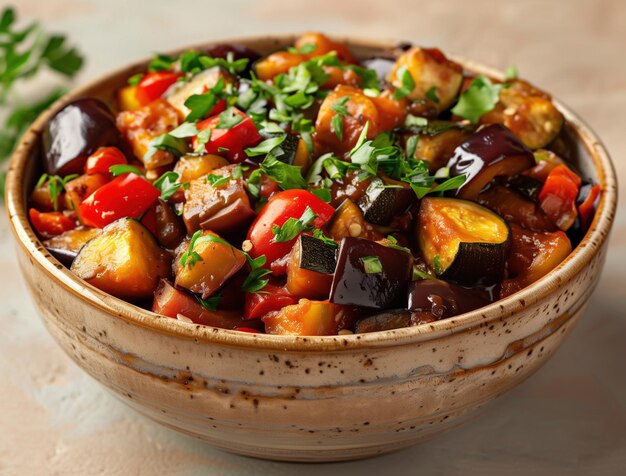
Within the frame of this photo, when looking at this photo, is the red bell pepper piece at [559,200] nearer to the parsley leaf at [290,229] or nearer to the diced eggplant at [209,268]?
the parsley leaf at [290,229]

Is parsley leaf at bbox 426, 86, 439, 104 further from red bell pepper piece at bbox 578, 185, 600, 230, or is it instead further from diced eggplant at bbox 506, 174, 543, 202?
red bell pepper piece at bbox 578, 185, 600, 230

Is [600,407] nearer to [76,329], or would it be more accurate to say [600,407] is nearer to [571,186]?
[571,186]

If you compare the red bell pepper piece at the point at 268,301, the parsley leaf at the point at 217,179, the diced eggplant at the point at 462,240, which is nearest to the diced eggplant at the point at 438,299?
the diced eggplant at the point at 462,240

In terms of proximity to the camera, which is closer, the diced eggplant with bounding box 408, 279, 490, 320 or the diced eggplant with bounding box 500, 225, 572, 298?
the diced eggplant with bounding box 408, 279, 490, 320

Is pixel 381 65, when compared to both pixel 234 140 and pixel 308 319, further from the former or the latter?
pixel 308 319

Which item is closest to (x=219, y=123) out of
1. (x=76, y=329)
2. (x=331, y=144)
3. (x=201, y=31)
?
(x=331, y=144)

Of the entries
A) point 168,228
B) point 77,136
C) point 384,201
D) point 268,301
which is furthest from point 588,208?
point 77,136

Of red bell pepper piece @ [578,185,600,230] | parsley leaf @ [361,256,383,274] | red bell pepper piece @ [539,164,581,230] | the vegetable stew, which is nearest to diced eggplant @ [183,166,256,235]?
the vegetable stew
